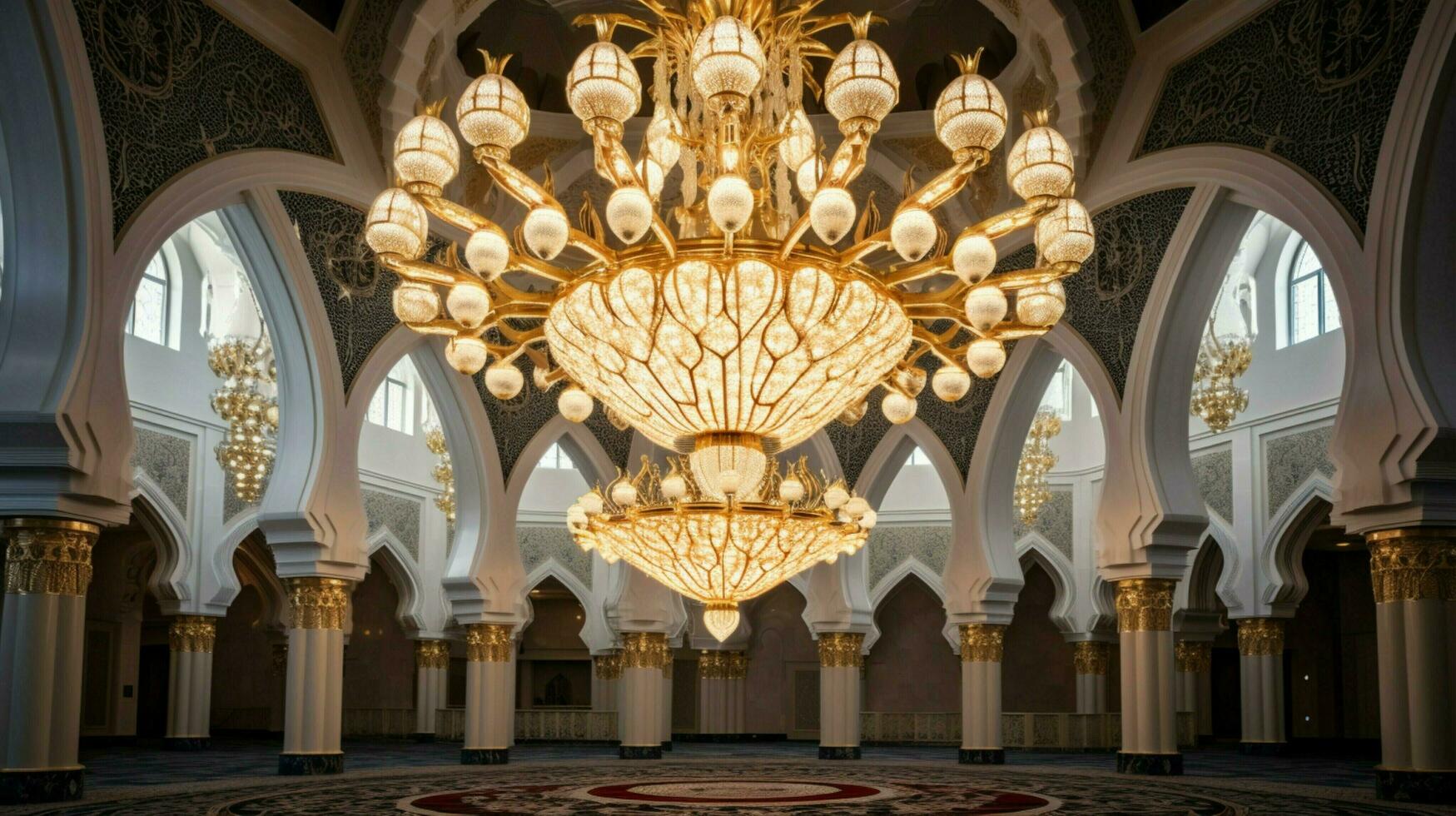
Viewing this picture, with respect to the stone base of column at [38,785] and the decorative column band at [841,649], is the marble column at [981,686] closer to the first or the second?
the decorative column band at [841,649]

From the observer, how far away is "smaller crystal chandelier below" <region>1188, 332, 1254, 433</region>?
1262cm

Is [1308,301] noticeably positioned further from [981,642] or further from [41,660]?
[41,660]

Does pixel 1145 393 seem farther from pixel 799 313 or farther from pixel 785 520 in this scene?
pixel 799 313

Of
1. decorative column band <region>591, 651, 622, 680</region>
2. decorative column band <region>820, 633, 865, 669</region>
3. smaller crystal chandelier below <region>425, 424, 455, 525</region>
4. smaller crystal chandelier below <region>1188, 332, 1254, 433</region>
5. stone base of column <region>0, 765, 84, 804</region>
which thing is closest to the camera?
stone base of column <region>0, 765, 84, 804</region>

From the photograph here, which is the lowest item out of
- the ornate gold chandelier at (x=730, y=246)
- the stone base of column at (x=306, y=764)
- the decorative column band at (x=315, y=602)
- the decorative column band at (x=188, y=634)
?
the stone base of column at (x=306, y=764)

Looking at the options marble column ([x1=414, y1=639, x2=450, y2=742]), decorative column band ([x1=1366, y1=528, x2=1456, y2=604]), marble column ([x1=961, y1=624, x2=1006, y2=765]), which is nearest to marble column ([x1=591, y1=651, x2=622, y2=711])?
marble column ([x1=414, y1=639, x2=450, y2=742])

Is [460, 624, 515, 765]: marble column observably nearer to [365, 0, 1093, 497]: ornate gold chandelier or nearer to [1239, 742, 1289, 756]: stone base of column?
[365, 0, 1093, 497]: ornate gold chandelier

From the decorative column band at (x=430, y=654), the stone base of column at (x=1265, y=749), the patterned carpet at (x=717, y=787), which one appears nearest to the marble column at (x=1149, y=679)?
the patterned carpet at (x=717, y=787)

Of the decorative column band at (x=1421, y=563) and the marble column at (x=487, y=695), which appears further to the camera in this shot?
the marble column at (x=487, y=695)

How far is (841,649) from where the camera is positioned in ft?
43.0

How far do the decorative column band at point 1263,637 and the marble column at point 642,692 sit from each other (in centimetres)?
633

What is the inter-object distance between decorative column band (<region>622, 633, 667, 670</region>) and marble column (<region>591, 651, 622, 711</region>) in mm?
6135

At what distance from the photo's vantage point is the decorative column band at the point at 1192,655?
1639 cm

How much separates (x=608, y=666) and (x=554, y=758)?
5.78 m
